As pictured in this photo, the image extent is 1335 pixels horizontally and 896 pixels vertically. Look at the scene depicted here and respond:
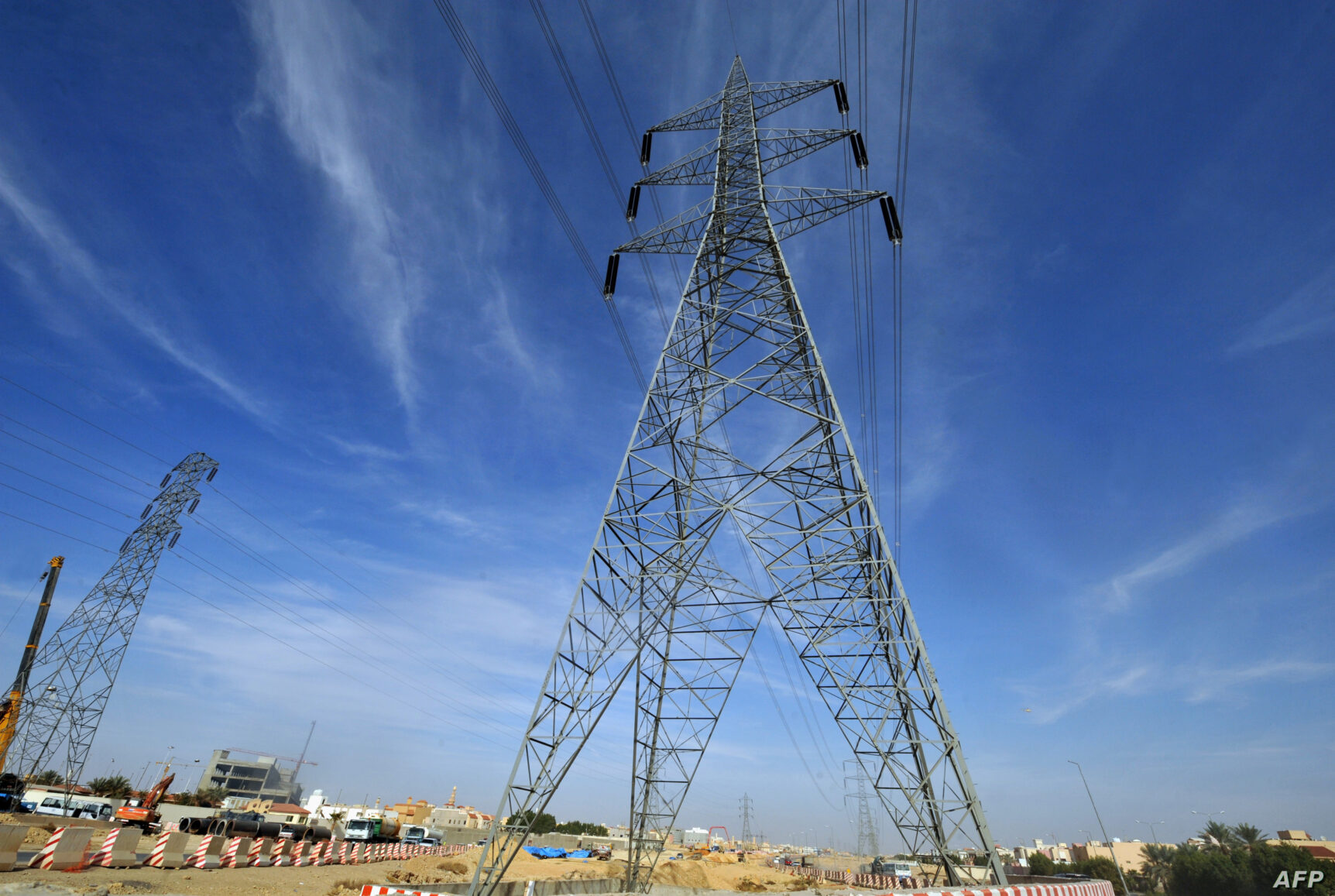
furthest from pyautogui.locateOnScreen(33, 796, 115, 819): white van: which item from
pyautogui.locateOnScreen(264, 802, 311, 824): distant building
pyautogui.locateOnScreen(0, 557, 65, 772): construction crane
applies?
pyautogui.locateOnScreen(264, 802, 311, 824): distant building

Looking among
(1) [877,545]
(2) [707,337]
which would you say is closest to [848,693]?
(1) [877,545]

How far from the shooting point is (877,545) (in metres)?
13.9

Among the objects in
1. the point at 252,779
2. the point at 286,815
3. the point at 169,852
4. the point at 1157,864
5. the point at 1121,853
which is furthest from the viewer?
the point at 252,779

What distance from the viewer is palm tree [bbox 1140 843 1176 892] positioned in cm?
5072

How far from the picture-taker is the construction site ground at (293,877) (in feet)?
44.3

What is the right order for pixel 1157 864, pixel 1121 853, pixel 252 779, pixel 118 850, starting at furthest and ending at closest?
pixel 252 779
pixel 1121 853
pixel 1157 864
pixel 118 850

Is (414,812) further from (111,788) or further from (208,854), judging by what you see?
(208,854)

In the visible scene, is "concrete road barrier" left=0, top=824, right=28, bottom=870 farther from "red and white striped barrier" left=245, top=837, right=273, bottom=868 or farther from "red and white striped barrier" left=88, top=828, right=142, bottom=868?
"red and white striped barrier" left=245, top=837, right=273, bottom=868

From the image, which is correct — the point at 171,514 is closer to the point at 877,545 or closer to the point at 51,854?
the point at 51,854

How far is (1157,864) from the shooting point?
5256 cm

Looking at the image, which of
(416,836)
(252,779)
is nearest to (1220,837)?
(416,836)

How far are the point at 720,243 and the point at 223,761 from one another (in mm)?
133638

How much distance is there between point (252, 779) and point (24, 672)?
93824 mm

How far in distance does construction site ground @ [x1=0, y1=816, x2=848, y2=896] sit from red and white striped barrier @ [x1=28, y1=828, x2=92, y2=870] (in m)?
0.32
